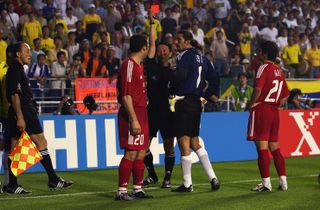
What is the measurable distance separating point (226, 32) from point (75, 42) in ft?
21.6

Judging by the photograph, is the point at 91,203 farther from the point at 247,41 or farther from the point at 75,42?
the point at 247,41

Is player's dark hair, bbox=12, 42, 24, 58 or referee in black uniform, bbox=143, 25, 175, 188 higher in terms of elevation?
player's dark hair, bbox=12, 42, 24, 58

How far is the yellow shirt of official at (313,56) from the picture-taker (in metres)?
25.8

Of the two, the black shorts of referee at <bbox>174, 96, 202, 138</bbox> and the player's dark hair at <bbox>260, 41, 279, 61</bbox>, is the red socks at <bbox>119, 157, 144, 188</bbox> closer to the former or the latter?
the black shorts of referee at <bbox>174, 96, 202, 138</bbox>

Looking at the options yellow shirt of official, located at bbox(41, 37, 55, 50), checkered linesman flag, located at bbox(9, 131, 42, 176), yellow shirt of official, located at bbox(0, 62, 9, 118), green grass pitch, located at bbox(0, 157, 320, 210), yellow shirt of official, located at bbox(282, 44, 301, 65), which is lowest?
green grass pitch, located at bbox(0, 157, 320, 210)

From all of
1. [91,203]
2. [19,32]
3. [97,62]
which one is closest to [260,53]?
[91,203]

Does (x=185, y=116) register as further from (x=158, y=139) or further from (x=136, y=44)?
(x=158, y=139)

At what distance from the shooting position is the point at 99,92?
19.9 meters

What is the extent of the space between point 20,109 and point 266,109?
3.49m

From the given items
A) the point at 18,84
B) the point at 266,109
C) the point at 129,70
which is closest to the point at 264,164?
the point at 266,109

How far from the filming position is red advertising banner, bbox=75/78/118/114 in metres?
19.5

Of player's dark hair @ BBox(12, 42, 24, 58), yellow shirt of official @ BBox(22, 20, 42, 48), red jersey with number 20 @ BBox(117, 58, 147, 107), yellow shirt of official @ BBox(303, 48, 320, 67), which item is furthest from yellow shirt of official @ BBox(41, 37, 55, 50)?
red jersey with number 20 @ BBox(117, 58, 147, 107)

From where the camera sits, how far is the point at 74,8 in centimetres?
2409

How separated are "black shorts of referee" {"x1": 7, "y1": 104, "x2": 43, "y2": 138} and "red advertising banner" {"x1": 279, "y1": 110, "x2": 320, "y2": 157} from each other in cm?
782
